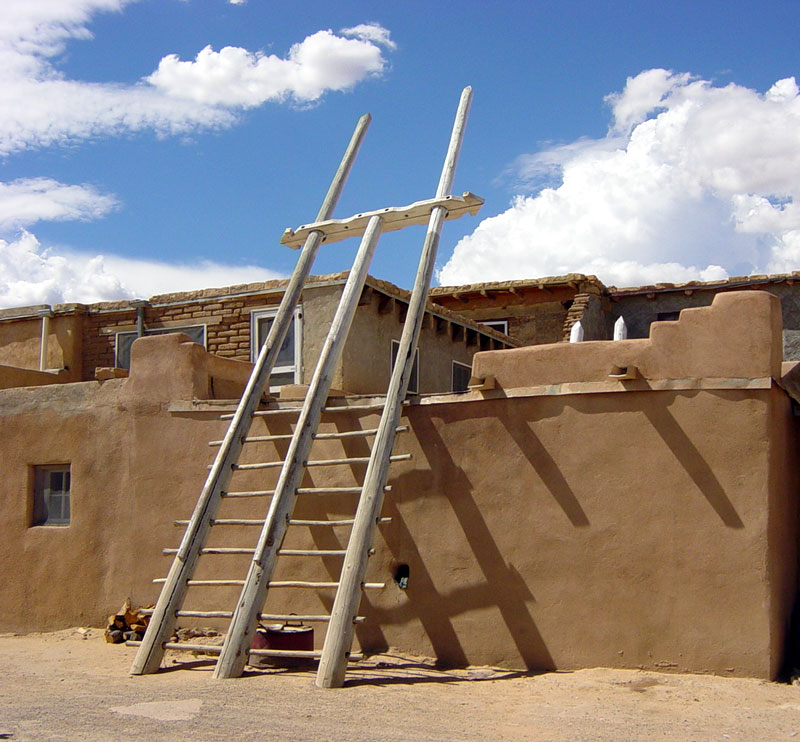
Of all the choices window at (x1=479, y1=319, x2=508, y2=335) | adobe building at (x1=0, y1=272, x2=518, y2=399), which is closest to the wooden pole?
adobe building at (x1=0, y1=272, x2=518, y2=399)

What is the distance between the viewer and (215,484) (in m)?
9.38

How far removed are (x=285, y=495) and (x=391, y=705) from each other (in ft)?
7.69

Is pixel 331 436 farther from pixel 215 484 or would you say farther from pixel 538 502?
pixel 538 502

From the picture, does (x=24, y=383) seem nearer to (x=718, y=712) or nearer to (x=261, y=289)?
(x=261, y=289)

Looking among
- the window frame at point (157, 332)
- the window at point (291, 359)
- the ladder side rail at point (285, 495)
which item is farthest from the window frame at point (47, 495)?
the window frame at point (157, 332)

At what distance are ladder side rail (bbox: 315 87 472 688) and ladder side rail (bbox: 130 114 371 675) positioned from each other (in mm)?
1400

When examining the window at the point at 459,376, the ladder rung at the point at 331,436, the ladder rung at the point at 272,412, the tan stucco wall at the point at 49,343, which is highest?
the tan stucco wall at the point at 49,343

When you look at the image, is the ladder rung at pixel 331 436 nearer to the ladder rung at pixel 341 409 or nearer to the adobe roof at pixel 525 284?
the ladder rung at pixel 341 409

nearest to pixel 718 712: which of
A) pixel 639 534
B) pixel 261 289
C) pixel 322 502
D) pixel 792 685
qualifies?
pixel 792 685

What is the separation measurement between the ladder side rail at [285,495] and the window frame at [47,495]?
12.5 feet

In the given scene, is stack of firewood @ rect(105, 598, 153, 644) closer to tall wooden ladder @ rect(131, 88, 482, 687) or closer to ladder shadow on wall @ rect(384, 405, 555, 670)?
tall wooden ladder @ rect(131, 88, 482, 687)

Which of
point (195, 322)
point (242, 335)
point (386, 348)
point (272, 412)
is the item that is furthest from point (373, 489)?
point (195, 322)

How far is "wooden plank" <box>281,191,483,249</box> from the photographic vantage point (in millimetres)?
10305

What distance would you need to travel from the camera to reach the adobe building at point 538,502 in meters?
8.45
